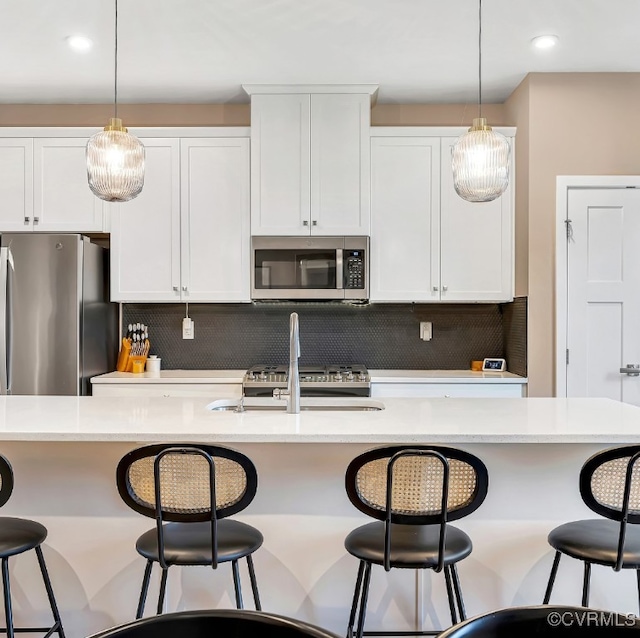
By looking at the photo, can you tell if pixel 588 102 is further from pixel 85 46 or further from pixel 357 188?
pixel 85 46

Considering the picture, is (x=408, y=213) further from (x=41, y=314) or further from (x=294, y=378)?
(x=41, y=314)

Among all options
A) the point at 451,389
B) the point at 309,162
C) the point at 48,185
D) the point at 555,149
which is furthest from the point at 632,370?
the point at 48,185

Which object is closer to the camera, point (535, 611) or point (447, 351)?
point (535, 611)

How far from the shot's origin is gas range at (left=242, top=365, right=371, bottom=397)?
3.67 m

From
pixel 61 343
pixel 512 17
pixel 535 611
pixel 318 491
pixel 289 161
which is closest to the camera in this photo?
pixel 535 611

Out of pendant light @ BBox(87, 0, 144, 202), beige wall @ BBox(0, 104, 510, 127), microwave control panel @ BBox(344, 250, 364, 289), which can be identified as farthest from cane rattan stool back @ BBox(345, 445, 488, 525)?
beige wall @ BBox(0, 104, 510, 127)

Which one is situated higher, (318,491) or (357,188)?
(357,188)

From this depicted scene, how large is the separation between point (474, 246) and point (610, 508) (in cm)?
248

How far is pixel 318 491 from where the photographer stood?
207cm

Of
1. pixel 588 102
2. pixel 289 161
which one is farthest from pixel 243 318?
pixel 588 102

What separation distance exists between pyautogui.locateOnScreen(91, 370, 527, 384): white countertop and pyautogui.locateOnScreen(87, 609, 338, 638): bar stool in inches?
122

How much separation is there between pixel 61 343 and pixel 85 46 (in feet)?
5.57

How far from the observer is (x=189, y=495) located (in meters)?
1.67

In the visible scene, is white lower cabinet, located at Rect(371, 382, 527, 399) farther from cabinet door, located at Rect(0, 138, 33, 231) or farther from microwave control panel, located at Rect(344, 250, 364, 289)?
cabinet door, located at Rect(0, 138, 33, 231)
